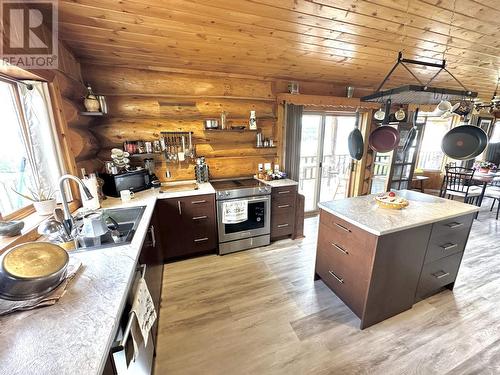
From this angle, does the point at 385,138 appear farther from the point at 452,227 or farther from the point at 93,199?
the point at 93,199

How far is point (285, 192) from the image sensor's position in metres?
2.86

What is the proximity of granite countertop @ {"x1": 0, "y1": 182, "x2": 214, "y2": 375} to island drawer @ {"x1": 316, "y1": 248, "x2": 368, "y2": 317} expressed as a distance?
5.33 feet

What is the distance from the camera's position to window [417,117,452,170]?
5.06 metres

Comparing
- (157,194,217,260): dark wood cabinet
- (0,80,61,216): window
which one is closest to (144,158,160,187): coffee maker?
(157,194,217,260): dark wood cabinet

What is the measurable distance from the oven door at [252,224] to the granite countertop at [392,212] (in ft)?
3.12

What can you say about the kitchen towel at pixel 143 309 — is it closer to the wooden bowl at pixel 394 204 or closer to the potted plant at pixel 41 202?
the potted plant at pixel 41 202

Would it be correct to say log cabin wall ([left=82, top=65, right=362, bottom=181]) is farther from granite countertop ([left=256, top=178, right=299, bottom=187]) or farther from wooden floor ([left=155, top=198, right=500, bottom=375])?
wooden floor ([left=155, top=198, right=500, bottom=375])

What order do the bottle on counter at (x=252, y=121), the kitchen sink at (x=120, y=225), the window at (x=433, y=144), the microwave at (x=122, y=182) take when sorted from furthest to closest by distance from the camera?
the window at (x=433, y=144) → the bottle on counter at (x=252, y=121) → the microwave at (x=122, y=182) → the kitchen sink at (x=120, y=225)

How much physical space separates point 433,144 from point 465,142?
15.0 ft

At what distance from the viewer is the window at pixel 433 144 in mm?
5059

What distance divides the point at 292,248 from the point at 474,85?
4770 mm

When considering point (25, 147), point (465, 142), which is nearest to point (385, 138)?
point (465, 142)

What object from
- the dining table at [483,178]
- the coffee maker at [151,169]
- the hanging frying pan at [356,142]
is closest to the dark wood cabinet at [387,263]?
the hanging frying pan at [356,142]

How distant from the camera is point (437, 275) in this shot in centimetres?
187
